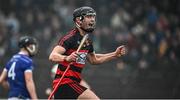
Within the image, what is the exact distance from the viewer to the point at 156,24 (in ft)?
66.1

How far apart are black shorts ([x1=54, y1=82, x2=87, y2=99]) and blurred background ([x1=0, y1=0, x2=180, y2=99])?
760 cm

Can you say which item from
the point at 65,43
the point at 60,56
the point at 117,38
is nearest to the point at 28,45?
the point at 65,43

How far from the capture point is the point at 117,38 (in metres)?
19.6

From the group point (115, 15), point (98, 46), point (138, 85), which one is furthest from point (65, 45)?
point (115, 15)

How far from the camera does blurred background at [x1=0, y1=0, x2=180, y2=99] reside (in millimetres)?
17609

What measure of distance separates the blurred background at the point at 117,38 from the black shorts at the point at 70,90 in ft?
24.9

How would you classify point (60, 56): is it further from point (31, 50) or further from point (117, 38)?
point (117, 38)

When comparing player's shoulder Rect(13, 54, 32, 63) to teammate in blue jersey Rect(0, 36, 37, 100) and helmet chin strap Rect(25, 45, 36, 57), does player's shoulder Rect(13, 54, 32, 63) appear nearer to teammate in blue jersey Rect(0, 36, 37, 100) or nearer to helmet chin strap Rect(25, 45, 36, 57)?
teammate in blue jersey Rect(0, 36, 37, 100)

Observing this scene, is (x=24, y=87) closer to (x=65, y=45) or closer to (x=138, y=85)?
(x=65, y=45)

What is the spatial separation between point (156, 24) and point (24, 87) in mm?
9173

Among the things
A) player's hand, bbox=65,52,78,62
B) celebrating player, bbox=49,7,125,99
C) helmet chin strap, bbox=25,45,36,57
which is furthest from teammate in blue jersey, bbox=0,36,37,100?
player's hand, bbox=65,52,78,62

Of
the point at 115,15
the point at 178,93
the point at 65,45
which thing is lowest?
the point at 178,93

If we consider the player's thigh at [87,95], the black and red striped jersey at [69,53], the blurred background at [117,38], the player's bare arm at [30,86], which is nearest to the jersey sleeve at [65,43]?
the black and red striped jersey at [69,53]

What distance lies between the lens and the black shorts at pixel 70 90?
9961 mm
